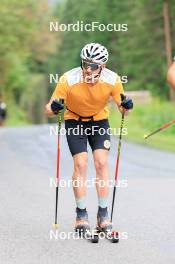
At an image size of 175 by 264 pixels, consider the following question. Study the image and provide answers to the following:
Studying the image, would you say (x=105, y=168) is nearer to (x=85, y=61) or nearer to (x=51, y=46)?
(x=85, y=61)

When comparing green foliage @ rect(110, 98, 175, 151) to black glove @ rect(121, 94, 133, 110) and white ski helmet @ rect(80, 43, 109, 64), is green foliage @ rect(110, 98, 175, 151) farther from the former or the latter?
white ski helmet @ rect(80, 43, 109, 64)

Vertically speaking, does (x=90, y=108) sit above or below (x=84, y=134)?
above

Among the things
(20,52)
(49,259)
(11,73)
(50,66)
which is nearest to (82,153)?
(49,259)

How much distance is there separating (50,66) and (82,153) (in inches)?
4219

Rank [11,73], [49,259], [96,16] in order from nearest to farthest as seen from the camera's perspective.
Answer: [49,259] → [11,73] → [96,16]

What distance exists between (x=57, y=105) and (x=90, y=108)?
16.2 inches

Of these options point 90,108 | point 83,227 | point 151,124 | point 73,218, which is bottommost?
point 151,124

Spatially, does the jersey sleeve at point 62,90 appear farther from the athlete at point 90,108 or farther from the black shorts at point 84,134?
the black shorts at point 84,134

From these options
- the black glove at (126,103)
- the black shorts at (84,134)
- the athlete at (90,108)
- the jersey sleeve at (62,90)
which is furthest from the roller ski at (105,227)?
the jersey sleeve at (62,90)

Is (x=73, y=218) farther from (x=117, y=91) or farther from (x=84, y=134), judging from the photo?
(x=117, y=91)

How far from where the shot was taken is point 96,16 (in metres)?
84.8

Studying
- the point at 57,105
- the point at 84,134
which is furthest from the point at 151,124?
the point at 57,105

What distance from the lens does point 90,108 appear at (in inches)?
313

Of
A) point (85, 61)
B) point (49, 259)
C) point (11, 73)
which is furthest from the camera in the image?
point (11, 73)
